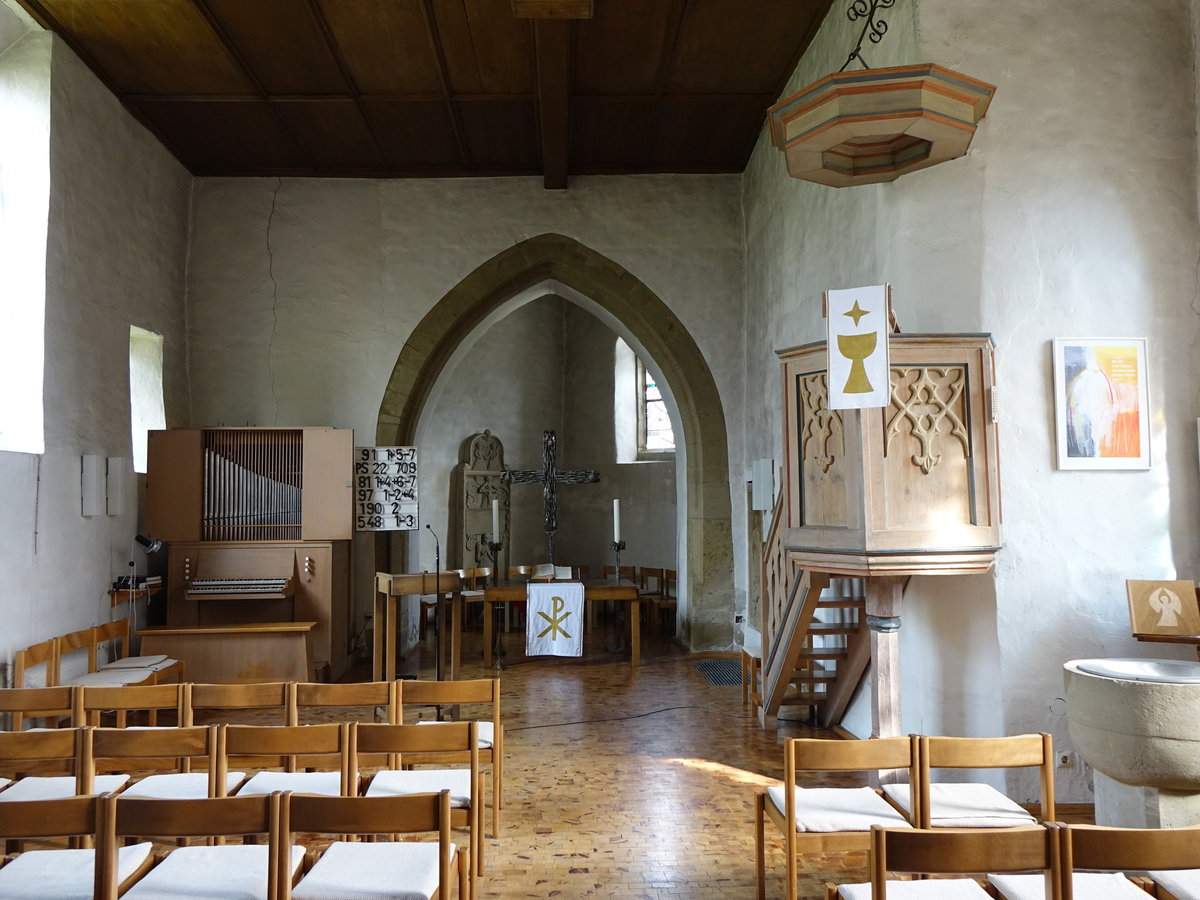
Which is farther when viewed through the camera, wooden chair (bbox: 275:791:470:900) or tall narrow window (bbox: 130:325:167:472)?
tall narrow window (bbox: 130:325:167:472)

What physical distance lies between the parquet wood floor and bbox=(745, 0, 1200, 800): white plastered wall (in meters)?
1.09

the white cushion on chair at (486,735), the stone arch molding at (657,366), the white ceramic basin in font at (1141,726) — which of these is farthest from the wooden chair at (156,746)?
the stone arch molding at (657,366)

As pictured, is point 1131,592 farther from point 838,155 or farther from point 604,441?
point 604,441

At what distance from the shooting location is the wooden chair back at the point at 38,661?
5.36 meters

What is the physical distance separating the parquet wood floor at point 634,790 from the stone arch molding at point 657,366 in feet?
4.09

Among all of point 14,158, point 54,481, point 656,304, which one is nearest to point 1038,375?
point 656,304

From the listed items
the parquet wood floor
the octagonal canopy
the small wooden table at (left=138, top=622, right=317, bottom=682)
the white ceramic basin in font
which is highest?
the octagonal canopy

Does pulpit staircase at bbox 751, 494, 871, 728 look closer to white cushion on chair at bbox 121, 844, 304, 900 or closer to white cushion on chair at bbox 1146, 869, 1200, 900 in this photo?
white cushion on chair at bbox 1146, 869, 1200, 900

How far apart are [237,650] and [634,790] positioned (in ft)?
12.5

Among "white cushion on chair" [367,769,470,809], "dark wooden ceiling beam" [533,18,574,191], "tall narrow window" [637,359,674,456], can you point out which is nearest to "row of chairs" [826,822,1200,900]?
"white cushion on chair" [367,769,470,809]

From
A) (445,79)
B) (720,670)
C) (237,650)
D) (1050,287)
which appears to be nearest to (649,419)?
(720,670)

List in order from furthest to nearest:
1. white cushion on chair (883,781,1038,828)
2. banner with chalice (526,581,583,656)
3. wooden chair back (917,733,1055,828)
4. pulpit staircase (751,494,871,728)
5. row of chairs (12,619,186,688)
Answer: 1. banner with chalice (526,581,583,656)
2. row of chairs (12,619,186,688)
3. pulpit staircase (751,494,871,728)
4. white cushion on chair (883,781,1038,828)
5. wooden chair back (917,733,1055,828)

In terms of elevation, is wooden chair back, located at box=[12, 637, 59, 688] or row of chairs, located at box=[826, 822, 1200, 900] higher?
row of chairs, located at box=[826, 822, 1200, 900]

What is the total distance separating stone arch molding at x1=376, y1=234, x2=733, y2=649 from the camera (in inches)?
344
